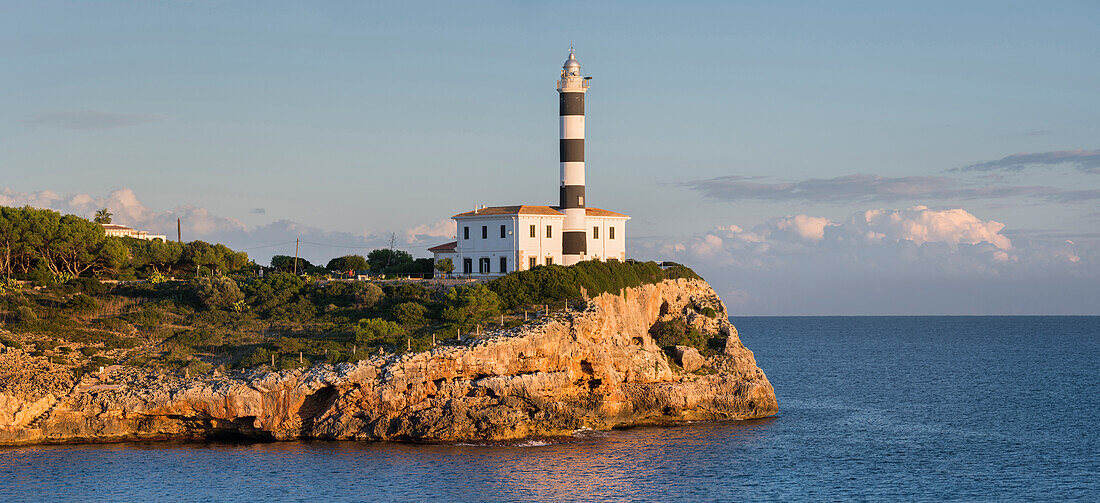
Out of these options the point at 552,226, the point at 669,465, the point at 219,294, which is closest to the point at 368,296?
the point at 219,294

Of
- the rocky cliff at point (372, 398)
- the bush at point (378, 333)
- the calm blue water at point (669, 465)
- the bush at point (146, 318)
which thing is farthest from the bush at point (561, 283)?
the bush at point (146, 318)

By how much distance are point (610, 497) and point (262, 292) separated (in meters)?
33.6

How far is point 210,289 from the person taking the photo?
201 feet

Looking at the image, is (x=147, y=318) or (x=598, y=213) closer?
(x=147, y=318)

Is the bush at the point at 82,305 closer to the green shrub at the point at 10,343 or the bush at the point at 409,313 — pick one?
the green shrub at the point at 10,343

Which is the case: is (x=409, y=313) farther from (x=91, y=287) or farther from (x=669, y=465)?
(x=91, y=287)

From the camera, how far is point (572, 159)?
220ft

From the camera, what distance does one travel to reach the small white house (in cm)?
6800

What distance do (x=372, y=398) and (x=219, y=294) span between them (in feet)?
64.3

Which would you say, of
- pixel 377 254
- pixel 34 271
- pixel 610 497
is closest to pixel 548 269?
pixel 610 497

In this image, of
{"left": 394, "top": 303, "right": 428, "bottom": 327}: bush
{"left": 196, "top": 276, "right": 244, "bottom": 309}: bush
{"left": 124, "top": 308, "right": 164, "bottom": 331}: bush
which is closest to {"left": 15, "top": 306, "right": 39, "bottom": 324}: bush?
{"left": 124, "top": 308, "right": 164, "bottom": 331}: bush

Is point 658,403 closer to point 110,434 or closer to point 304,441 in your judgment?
point 304,441

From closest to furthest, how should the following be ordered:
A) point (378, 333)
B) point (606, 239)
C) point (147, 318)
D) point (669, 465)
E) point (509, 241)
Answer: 1. point (669, 465)
2. point (378, 333)
3. point (147, 318)
4. point (509, 241)
5. point (606, 239)

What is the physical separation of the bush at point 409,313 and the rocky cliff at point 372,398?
22.8 ft
